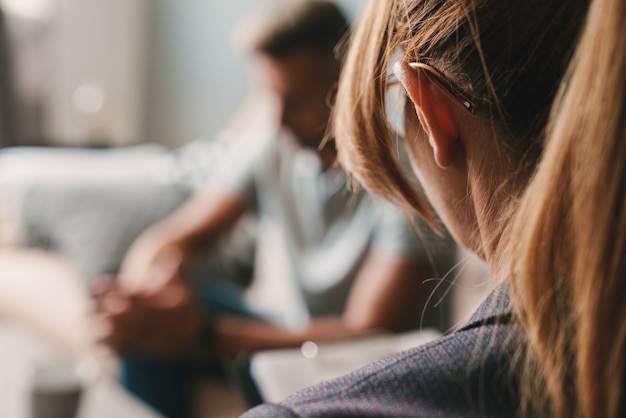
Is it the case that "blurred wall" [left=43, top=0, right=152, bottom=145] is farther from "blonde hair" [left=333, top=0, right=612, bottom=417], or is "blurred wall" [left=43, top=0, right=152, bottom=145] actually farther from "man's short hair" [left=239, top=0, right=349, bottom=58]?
"blonde hair" [left=333, top=0, right=612, bottom=417]

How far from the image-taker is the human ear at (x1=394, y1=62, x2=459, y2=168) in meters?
0.46

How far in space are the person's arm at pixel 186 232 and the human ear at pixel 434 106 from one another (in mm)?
1258

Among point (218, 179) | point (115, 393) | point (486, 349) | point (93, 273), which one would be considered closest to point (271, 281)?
point (218, 179)

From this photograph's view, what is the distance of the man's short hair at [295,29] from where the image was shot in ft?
4.77

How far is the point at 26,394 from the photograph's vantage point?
0.96 metres

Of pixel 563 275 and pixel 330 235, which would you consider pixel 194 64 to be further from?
pixel 563 275

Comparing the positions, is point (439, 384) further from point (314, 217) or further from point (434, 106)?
point (314, 217)

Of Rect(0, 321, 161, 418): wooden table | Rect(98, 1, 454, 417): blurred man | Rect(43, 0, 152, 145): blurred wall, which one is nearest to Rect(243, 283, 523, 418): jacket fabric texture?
Rect(0, 321, 161, 418): wooden table

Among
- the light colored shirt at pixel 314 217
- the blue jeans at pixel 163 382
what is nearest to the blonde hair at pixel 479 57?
the light colored shirt at pixel 314 217

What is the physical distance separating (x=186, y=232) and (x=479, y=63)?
4.49 feet

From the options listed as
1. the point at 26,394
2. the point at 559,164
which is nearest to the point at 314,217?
the point at 26,394

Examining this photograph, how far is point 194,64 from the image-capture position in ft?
10.2

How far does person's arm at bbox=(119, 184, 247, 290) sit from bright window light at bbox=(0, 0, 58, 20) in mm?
1349

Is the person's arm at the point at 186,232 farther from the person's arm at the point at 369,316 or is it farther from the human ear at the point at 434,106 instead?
the human ear at the point at 434,106
